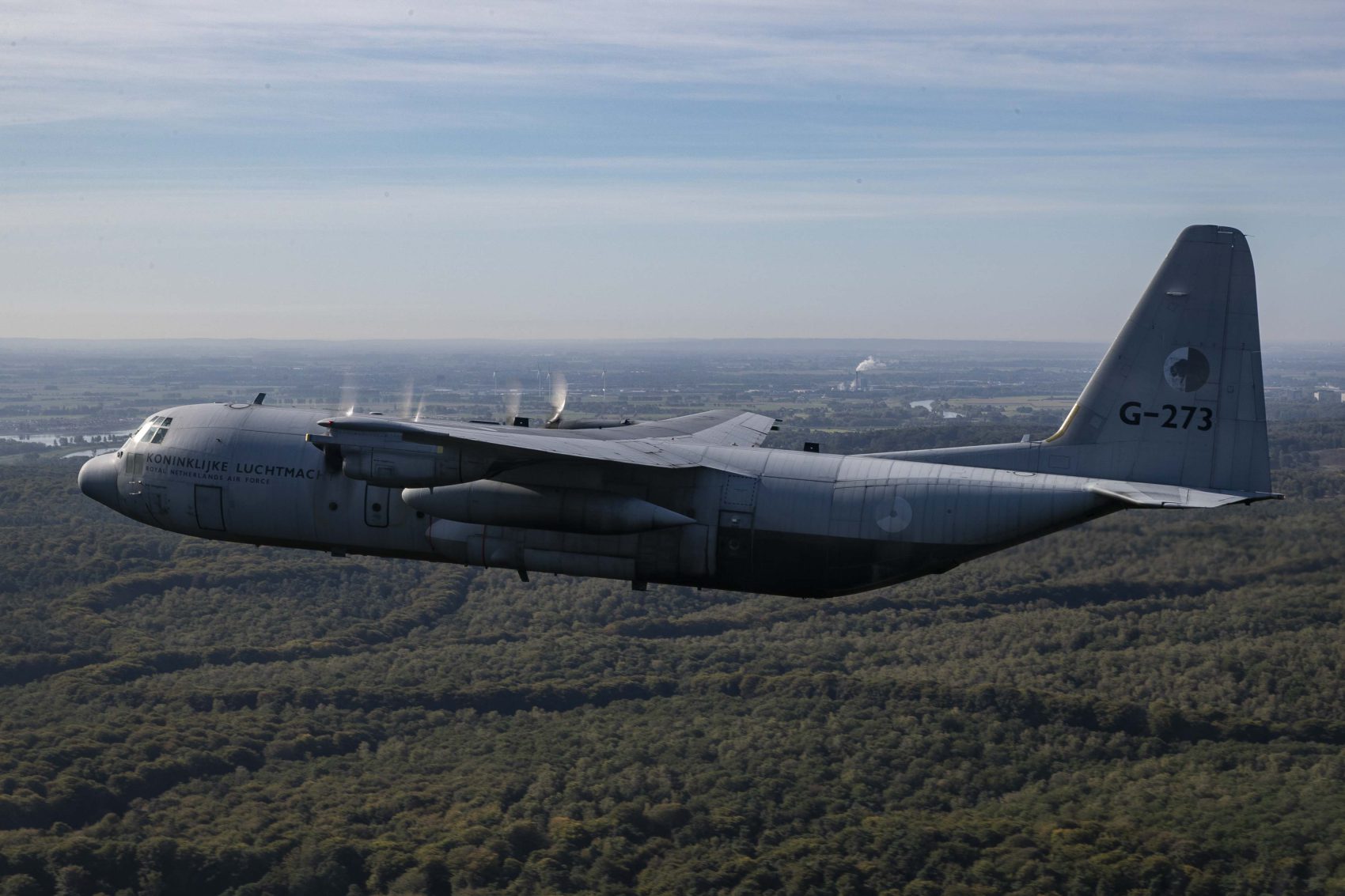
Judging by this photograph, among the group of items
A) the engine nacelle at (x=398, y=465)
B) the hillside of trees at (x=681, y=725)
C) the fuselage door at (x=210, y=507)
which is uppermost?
the engine nacelle at (x=398, y=465)

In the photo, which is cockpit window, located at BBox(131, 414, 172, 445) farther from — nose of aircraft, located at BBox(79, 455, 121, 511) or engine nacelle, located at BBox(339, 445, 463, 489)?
engine nacelle, located at BBox(339, 445, 463, 489)

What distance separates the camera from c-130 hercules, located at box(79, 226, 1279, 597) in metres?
30.2

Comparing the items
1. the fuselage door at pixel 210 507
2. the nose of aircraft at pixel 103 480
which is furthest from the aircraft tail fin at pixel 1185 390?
the nose of aircraft at pixel 103 480

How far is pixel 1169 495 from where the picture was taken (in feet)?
95.5

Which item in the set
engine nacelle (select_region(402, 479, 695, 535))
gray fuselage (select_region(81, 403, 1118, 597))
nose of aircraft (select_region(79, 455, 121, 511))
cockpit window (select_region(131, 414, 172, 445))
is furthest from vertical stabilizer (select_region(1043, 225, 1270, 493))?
nose of aircraft (select_region(79, 455, 121, 511))

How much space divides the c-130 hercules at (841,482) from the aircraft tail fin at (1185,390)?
0.13 feet

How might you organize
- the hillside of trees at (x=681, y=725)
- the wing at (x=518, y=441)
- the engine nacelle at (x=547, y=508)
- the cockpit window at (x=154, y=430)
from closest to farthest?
1. the wing at (x=518, y=441)
2. the engine nacelle at (x=547, y=508)
3. the cockpit window at (x=154, y=430)
4. the hillside of trees at (x=681, y=725)

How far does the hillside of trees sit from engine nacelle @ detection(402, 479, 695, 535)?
5476cm

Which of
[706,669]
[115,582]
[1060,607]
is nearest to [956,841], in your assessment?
[706,669]

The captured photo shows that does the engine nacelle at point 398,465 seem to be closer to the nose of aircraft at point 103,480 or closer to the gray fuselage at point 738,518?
the gray fuselage at point 738,518

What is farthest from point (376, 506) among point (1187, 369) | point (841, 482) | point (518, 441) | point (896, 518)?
point (1187, 369)

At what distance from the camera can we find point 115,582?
149500 millimetres

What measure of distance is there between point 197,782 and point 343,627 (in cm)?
4592

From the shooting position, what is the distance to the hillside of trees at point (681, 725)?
81562 mm
